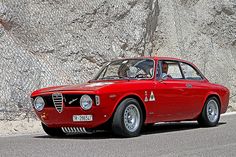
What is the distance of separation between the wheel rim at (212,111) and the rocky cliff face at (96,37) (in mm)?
5254

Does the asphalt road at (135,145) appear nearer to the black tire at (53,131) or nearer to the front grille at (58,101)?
the black tire at (53,131)

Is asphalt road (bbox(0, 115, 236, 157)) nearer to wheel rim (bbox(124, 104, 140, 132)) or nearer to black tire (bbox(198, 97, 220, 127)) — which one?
wheel rim (bbox(124, 104, 140, 132))

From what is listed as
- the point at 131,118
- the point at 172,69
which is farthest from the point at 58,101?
the point at 172,69

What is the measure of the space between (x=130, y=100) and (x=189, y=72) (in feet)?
8.34

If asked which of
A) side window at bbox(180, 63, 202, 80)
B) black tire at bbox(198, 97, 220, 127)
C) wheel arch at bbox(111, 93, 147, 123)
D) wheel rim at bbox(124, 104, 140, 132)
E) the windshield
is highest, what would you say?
the windshield

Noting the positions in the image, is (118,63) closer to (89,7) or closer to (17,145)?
(17,145)

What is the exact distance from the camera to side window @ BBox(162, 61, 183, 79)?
435 inches

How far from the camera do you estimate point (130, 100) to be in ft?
31.9

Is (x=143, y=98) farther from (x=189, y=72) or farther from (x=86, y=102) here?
(x=189, y=72)

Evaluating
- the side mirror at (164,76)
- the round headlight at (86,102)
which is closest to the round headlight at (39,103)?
A: the round headlight at (86,102)

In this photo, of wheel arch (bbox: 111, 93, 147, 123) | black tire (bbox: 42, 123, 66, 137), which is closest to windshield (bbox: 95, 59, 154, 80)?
wheel arch (bbox: 111, 93, 147, 123)

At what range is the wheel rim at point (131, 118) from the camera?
9656 millimetres

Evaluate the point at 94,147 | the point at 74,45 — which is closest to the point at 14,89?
the point at 74,45

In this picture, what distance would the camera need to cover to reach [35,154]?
7609 millimetres
